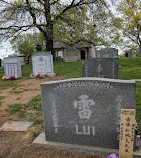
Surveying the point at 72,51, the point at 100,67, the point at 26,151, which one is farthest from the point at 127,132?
the point at 72,51

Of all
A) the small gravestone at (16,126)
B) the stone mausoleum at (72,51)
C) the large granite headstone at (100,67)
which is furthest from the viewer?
the stone mausoleum at (72,51)

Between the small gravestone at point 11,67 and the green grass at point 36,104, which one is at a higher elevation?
the small gravestone at point 11,67

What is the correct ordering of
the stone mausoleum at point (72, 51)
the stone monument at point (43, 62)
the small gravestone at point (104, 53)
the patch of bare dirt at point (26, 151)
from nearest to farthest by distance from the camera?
the patch of bare dirt at point (26, 151) → the stone monument at point (43, 62) → the small gravestone at point (104, 53) → the stone mausoleum at point (72, 51)

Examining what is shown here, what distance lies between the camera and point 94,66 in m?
6.45

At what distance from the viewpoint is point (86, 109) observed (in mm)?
2631

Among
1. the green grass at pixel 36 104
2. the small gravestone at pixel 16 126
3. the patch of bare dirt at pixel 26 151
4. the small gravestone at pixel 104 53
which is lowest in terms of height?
the patch of bare dirt at pixel 26 151

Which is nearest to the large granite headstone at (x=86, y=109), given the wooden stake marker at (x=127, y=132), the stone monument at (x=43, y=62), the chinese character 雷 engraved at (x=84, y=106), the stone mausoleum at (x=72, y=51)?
the chinese character 雷 engraved at (x=84, y=106)

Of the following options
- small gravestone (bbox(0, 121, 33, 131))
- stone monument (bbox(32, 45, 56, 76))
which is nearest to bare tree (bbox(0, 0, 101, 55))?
stone monument (bbox(32, 45, 56, 76))

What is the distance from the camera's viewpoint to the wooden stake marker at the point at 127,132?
2.24 metres

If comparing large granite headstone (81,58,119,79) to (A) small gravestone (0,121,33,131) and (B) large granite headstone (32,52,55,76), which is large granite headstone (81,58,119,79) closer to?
(A) small gravestone (0,121,33,131)

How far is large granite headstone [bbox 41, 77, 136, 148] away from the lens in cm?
246

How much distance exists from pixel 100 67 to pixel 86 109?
4.08 meters

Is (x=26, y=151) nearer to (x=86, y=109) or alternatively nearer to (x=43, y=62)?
(x=86, y=109)

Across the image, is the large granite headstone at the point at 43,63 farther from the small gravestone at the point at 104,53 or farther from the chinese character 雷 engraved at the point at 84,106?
the chinese character 雷 engraved at the point at 84,106
